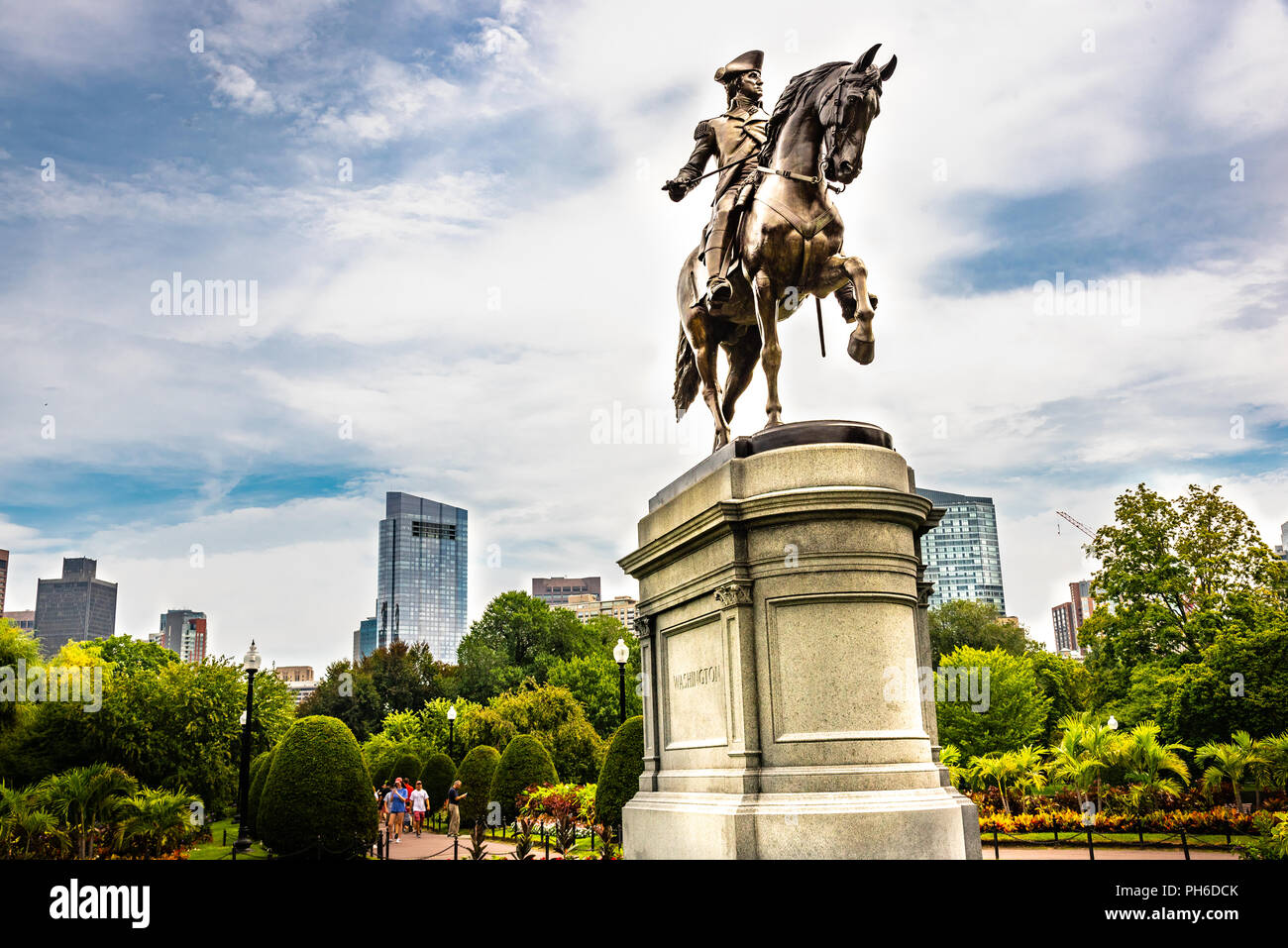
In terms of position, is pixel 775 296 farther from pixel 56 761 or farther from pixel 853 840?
pixel 56 761

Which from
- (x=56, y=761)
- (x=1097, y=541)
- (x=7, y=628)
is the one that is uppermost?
(x=1097, y=541)

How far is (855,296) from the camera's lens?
1089cm

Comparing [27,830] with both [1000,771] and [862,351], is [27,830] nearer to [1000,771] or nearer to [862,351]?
[862,351]

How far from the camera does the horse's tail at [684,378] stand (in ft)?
44.4

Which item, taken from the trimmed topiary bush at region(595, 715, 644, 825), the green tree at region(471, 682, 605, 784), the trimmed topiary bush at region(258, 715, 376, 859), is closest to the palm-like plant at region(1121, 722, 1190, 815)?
the trimmed topiary bush at region(595, 715, 644, 825)

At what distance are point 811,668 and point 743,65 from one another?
7.79m

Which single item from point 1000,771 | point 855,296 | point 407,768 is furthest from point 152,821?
point 407,768

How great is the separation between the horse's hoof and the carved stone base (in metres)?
1.00

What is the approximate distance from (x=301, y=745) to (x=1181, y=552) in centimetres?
3378

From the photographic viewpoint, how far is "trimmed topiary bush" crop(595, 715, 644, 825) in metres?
18.6

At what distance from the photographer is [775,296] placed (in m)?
11.2
